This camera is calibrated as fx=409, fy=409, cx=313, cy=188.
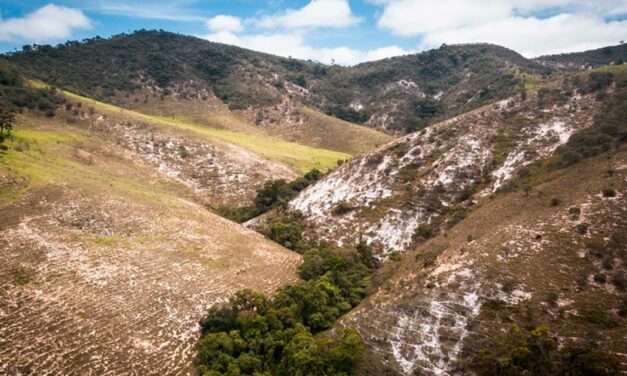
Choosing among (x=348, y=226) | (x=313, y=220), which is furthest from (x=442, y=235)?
(x=313, y=220)

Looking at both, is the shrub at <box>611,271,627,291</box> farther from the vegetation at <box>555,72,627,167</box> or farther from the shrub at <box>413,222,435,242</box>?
the shrub at <box>413,222,435,242</box>

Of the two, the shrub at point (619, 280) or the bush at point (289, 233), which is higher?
the shrub at point (619, 280)

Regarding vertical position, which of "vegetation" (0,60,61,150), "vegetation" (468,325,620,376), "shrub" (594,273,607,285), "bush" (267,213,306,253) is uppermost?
"vegetation" (0,60,61,150)

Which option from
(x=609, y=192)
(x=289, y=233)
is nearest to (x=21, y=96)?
(x=289, y=233)

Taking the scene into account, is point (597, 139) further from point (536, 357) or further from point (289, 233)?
point (289, 233)

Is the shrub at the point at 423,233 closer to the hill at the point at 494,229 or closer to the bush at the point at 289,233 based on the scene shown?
the hill at the point at 494,229

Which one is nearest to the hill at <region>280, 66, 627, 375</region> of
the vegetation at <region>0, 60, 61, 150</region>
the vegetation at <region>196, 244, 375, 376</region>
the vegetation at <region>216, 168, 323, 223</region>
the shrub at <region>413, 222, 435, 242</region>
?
the shrub at <region>413, 222, 435, 242</region>

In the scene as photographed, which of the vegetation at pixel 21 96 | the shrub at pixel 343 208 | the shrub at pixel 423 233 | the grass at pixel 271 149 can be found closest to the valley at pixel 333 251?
the shrub at pixel 423 233
